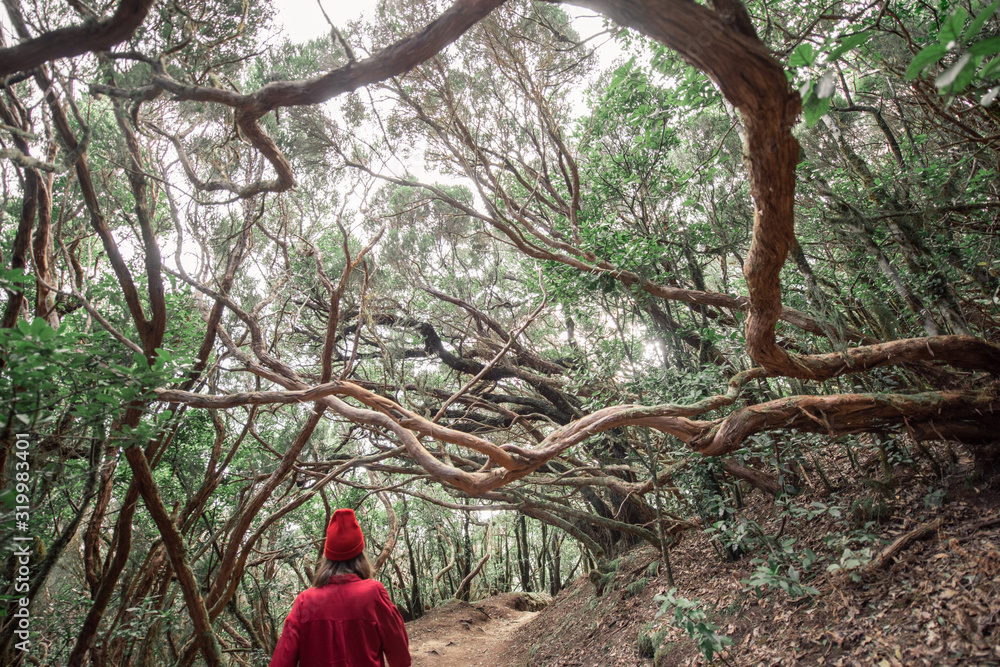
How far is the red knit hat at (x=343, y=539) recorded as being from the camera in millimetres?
2617

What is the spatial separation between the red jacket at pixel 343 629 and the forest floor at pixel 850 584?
83.3 inches

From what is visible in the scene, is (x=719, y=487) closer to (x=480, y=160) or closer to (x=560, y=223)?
(x=560, y=223)

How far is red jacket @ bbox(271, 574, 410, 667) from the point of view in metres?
2.38

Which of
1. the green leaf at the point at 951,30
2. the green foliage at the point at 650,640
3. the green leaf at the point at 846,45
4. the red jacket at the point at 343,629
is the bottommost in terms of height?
the green foliage at the point at 650,640

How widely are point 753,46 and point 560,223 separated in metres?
4.87

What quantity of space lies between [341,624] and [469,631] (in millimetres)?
7735

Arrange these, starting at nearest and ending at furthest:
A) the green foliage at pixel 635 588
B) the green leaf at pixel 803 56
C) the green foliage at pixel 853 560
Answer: the green leaf at pixel 803 56, the green foliage at pixel 853 560, the green foliage at pixel 635 588

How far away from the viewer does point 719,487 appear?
16.0 feet

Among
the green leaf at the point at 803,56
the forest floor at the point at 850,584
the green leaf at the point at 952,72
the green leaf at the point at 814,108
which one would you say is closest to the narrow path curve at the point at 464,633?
the forest floor at the point at 850,584

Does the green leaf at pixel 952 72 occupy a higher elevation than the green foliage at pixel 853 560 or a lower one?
higher

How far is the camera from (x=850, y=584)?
125 inches

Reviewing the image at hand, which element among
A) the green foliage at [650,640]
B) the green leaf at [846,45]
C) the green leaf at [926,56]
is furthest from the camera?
the green foliage at [650,640]

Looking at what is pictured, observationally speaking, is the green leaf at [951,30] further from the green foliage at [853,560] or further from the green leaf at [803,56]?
the green foliage at [853,560]

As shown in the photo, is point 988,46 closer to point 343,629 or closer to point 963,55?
point 963,55
